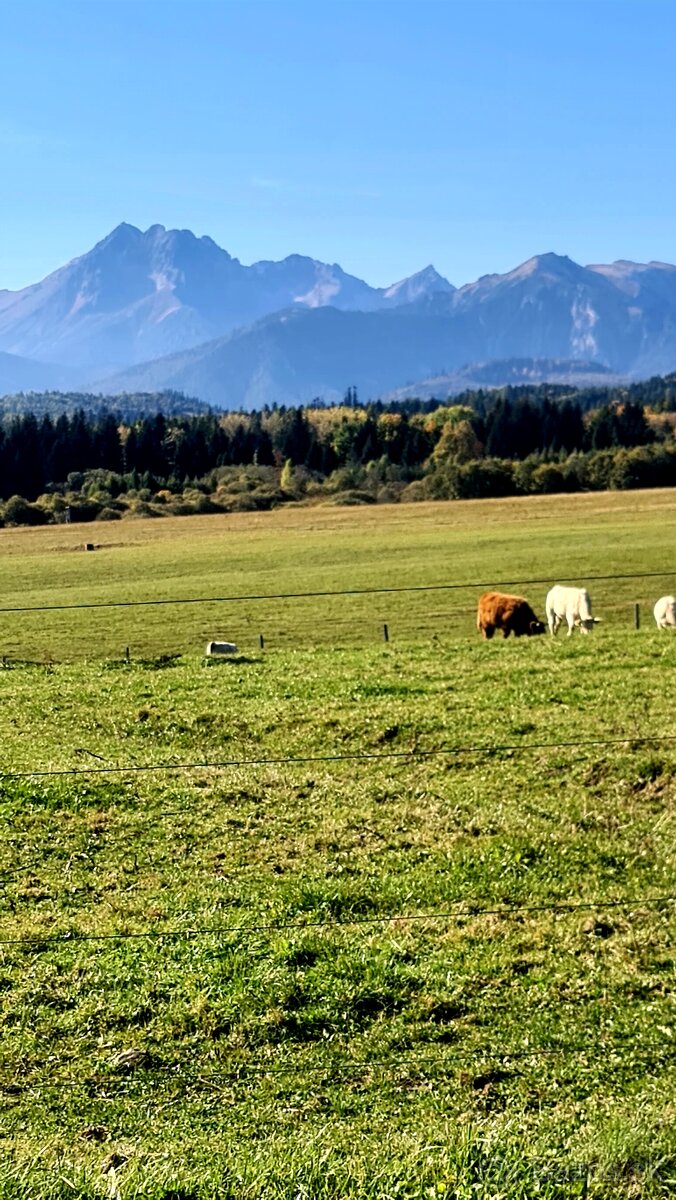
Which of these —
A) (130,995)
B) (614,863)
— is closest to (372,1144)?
(130,995)

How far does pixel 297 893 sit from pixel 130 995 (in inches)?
77.4

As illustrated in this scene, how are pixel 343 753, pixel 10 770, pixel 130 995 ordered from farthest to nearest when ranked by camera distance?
pixel 343 753, pixel 10 770, pixel 130 995

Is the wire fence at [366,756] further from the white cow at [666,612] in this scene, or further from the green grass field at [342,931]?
the white cow at [666,612]

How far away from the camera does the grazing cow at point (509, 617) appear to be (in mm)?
32812

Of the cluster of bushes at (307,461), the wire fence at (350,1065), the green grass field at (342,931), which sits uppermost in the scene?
the cluster of bushes at (307,461)

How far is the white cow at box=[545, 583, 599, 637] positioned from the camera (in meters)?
31.6

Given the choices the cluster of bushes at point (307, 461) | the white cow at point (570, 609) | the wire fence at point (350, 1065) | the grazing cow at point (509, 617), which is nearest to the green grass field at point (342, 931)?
the wire fence at point (350, 1065)

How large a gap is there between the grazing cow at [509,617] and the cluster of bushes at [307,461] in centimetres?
9315

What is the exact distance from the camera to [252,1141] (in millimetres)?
6000

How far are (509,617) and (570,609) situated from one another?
1921mm

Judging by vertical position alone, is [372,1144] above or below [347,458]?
below

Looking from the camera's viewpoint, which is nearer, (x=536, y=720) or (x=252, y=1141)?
(x=252, y=1141)

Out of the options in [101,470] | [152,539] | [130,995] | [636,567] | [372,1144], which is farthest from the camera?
[101,470]

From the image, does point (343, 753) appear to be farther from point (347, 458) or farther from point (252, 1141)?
point (347, 458)
